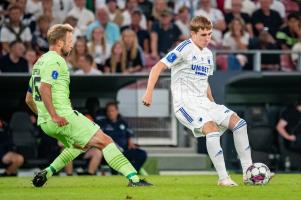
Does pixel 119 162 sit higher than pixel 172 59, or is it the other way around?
pixel 172 59

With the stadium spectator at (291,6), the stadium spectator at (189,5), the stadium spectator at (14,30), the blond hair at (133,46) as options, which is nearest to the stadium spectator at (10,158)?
the stadium spectator at (14,30)

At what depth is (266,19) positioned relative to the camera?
910 inches

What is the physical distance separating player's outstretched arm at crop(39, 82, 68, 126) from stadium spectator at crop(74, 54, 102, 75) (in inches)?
305

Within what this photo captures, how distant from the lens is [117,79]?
20828 millimetres

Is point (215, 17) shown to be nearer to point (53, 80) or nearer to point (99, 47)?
point (99, 47)

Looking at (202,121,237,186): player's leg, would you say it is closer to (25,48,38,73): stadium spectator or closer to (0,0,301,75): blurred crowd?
(0,0,301,75): blurred crowd

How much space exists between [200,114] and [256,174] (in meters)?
1.01

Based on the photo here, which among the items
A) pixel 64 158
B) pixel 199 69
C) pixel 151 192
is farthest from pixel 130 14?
pixel 151 192

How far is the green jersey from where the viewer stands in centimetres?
1260

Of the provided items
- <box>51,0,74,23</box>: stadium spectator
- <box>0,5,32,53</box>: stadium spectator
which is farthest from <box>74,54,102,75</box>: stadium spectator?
<box>51,0,74,23</box>: stadium spectator

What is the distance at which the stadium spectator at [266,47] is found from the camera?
2172cm

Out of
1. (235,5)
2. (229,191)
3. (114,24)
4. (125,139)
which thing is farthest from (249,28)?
(229,191)

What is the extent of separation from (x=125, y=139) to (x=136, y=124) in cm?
191

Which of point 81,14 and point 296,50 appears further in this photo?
point 81,14
